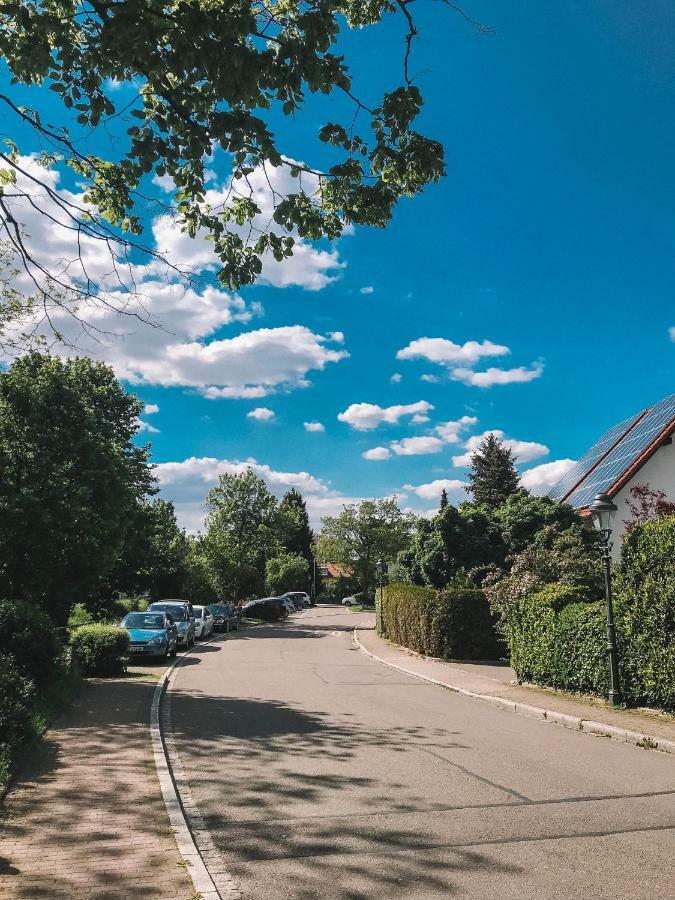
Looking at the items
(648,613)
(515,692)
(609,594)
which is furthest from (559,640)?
(648,613)

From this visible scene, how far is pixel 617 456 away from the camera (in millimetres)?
30625

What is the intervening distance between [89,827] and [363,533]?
68.1m

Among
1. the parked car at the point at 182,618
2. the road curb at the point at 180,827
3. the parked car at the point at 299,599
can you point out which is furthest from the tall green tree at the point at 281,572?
the road curb at the point at 180,827

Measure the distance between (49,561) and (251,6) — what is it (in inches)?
465

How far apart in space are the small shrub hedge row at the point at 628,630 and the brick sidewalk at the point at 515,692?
402 millimetres

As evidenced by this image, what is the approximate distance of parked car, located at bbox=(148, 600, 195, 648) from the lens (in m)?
25.8

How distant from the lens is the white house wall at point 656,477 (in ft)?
86.9

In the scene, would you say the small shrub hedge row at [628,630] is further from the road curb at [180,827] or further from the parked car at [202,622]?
the parked car at [202,622]

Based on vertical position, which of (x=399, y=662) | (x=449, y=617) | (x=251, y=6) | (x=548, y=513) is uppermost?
(x=251, y=6)

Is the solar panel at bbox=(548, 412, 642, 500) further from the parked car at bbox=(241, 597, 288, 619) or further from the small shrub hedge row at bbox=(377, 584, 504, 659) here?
the parked car at bbox=(241, 597, 288, 619)

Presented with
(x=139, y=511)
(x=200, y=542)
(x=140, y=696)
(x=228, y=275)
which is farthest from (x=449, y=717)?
(x=200, y=542)

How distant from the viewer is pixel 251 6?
19.3 feet

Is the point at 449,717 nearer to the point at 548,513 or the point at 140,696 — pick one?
the point at 140,696

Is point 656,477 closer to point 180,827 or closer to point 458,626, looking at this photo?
point 458,626
